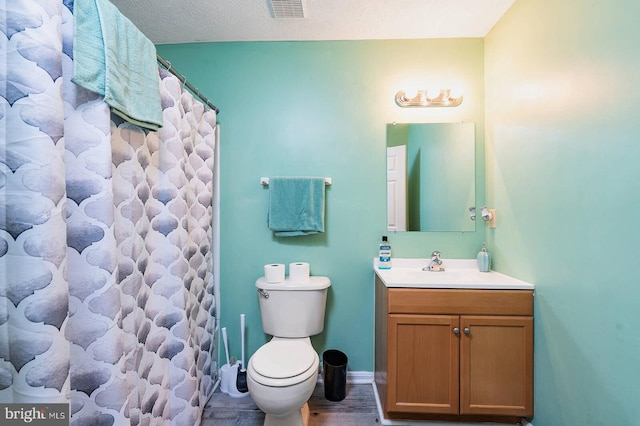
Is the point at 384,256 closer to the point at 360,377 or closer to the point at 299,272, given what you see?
the point at 299,272

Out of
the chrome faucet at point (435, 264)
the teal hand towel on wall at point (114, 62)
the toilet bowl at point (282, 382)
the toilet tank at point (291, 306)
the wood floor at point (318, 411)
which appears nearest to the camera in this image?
the teal hand towel on wall at point (114, 62)

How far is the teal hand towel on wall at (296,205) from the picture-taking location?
1.66m

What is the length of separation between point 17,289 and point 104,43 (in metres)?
0.78

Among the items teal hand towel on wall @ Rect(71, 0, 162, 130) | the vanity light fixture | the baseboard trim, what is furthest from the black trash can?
the vanity light fixture

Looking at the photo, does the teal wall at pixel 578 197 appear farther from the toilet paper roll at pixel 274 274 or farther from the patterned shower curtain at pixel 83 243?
the patterned shower curtain at pixel 83 243

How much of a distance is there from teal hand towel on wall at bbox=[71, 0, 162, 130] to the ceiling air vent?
0.80 meters

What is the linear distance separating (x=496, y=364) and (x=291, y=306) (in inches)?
44.4

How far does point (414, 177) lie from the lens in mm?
1714

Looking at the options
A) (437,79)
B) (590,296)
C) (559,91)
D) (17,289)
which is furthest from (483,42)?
(17,289)

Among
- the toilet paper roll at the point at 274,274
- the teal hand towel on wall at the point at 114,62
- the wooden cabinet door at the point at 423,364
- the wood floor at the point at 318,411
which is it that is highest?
the teal hand towel on wall at the point at 114,62

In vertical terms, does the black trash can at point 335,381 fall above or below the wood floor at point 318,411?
above

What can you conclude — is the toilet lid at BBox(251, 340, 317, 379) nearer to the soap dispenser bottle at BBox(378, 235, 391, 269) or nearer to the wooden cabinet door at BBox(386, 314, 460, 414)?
the wooden cabinet door at BBox(386, 314, 460, 414)

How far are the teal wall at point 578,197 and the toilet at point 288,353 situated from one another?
3.65 feet

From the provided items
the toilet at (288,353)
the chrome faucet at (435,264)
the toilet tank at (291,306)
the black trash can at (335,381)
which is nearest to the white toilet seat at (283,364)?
the toilet at (288,353)
